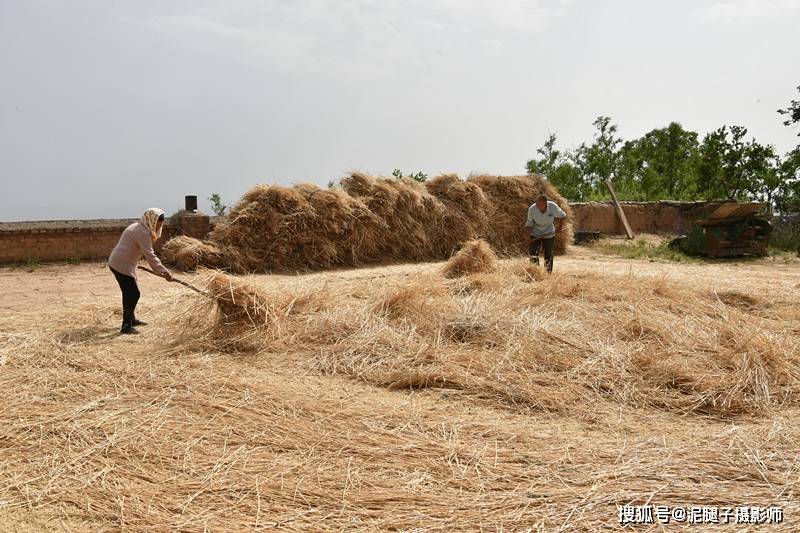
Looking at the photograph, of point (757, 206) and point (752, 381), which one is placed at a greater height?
point (757, 206)

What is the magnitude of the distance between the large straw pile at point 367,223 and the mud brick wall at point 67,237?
830 mm

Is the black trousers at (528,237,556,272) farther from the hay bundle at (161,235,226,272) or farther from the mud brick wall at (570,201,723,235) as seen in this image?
the mud brick wall at (570,201,723,235)

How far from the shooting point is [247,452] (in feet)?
9.25

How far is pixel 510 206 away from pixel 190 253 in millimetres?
6865

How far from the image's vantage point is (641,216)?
52.2 ft

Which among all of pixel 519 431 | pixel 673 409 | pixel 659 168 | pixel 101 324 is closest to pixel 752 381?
pixel 673 409

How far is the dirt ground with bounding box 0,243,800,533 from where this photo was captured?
2303 millimetres

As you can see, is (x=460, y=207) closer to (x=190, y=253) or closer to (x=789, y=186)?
(x=190, y=253)

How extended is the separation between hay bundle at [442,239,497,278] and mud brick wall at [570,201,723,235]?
26.1 ft

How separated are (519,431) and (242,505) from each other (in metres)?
1.42

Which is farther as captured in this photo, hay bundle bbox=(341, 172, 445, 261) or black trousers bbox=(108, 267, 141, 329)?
hay bundle bbox=(341, 172, 445, 261)

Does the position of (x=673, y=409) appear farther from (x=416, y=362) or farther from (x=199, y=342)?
(x=199, y=342)

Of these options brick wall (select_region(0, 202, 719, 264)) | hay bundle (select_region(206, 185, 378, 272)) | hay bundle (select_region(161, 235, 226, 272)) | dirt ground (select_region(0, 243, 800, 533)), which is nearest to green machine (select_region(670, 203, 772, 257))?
hay bundle (select_region(206, 185, 378, 272))

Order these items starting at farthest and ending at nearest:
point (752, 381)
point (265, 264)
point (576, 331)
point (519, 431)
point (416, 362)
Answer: point (265, 264)
point (576, 331)
point (416, 362)
point (752, 381)
point (519, 431)
